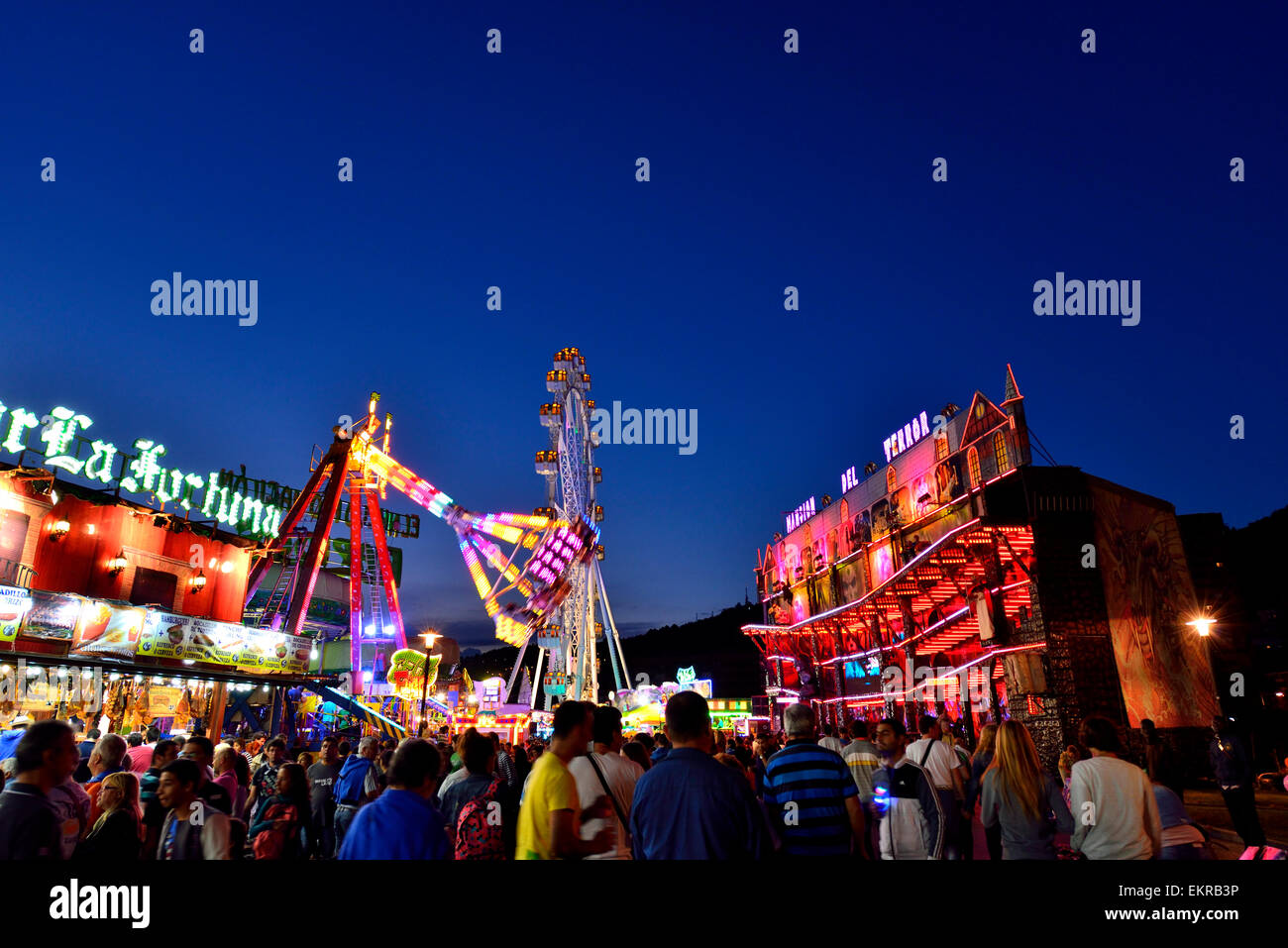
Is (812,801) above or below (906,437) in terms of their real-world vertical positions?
below

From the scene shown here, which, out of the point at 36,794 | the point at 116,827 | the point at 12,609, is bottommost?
the point at 116,827

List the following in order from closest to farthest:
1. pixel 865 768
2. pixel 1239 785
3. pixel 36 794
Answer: pixel 36 794
pixel 865 768
pixel 1239 785

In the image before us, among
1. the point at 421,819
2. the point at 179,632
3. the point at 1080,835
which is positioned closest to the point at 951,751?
the point at 1080,835

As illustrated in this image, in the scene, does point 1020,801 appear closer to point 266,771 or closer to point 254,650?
point 266,771

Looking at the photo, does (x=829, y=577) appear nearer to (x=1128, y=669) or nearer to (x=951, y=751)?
(x=1128, y=669)

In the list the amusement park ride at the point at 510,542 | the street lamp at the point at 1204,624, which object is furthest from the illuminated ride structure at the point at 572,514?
the street lamp at the point at 1204,624

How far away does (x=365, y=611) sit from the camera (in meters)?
60.3

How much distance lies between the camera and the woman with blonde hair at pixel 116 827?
419cm

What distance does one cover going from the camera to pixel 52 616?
67.7 ft

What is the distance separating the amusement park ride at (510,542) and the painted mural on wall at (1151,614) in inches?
982

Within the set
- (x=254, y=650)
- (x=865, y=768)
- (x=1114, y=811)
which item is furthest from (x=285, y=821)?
(x=254, y=650)

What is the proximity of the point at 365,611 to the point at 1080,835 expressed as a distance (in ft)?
203

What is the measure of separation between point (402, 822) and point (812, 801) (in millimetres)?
2372
